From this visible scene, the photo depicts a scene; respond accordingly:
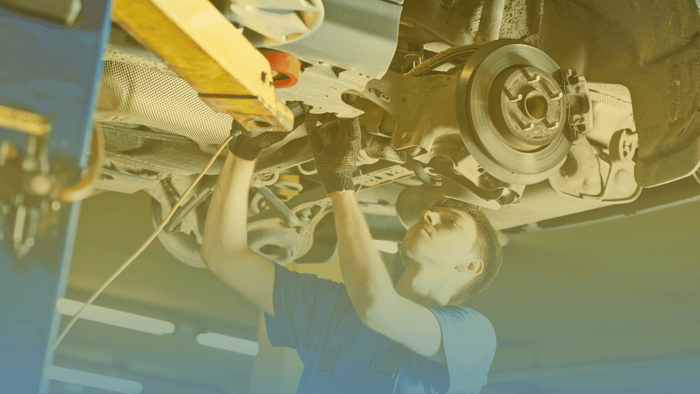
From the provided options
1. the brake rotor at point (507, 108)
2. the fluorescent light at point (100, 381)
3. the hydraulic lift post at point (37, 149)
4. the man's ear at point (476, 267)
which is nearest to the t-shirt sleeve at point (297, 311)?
the man's ear at point (476, 267)

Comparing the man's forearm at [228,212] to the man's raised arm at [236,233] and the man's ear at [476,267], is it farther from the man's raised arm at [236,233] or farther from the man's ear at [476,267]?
the man's ear at [476,267]

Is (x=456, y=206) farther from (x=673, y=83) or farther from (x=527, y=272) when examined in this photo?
(x=527, y=272)

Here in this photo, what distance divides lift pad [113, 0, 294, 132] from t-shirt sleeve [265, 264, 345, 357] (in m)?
0.54

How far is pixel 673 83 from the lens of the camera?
916 mm

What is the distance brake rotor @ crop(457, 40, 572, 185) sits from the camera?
0.82 meters

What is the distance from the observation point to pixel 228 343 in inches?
88.6

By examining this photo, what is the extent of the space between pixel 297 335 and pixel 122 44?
2.20 feet

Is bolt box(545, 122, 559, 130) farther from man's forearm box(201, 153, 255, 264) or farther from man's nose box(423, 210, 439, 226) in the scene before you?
man's forearm box(201, 153, 255, 264)

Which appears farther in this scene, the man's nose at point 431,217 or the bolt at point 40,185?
the man's nose at point 431,217

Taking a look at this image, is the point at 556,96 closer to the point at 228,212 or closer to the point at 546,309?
the point at 228,212

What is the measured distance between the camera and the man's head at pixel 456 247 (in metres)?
1.19

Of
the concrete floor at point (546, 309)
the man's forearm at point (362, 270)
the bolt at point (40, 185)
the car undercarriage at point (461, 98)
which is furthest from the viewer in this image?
the concrete floor at point (546, 309)

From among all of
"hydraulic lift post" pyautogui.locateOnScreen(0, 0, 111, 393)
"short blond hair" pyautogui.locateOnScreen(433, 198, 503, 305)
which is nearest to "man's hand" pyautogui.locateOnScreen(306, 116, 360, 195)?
"short blond hair" pyautogui.locateOnScreen(433, 198, 503, 305)

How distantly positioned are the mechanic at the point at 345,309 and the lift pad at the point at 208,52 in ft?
1.33
